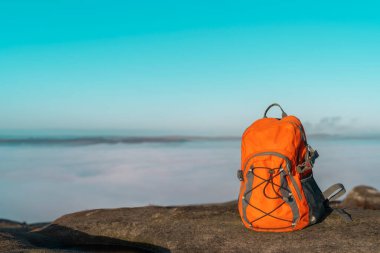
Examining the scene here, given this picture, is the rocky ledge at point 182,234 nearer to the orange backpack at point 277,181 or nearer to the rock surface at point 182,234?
the rock surface at point 182,234

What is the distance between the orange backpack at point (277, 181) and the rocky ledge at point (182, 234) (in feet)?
1.17

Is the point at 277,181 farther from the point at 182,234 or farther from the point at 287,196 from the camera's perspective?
the point at 182,234

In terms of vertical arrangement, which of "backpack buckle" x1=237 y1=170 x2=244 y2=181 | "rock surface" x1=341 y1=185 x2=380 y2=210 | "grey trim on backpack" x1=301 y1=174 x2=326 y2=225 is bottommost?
"rock surface" x1=341 y1=185 x2=380 y2=210

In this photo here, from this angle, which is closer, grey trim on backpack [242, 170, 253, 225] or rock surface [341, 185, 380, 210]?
grey trim on backpack [242, 170, 253, 225]

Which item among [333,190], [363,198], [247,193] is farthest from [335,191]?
[363,198]

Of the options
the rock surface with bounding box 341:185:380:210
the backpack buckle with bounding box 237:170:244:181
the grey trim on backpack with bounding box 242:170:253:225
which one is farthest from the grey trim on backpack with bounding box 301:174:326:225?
the rock surface with bounding box 341:185:380:210

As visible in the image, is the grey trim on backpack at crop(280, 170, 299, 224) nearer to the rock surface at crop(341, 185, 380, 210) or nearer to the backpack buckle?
the backpack buckle

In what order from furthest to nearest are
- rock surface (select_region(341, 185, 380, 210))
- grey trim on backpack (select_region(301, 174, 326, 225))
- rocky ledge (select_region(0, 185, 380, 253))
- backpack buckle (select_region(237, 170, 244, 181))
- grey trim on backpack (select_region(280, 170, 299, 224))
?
rock surface (select_region(341, 185, 380, 210)), backpack buckle (select_region(237, 170, 244, 181)), grey trim on backpack (select_region(301, 174, 326, 225)), grey trim on backpack (select_region(280, 170, 299, 224)), rocky ledge (select_region(0, 185, 380, 253))

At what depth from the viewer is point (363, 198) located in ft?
56.3

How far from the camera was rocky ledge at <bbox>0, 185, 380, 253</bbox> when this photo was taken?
27.0ft

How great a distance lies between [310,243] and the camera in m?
8.13

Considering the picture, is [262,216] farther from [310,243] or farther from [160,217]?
[160,217]

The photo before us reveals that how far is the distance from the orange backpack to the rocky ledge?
14.1 inches

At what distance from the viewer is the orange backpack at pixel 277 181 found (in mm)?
8414
